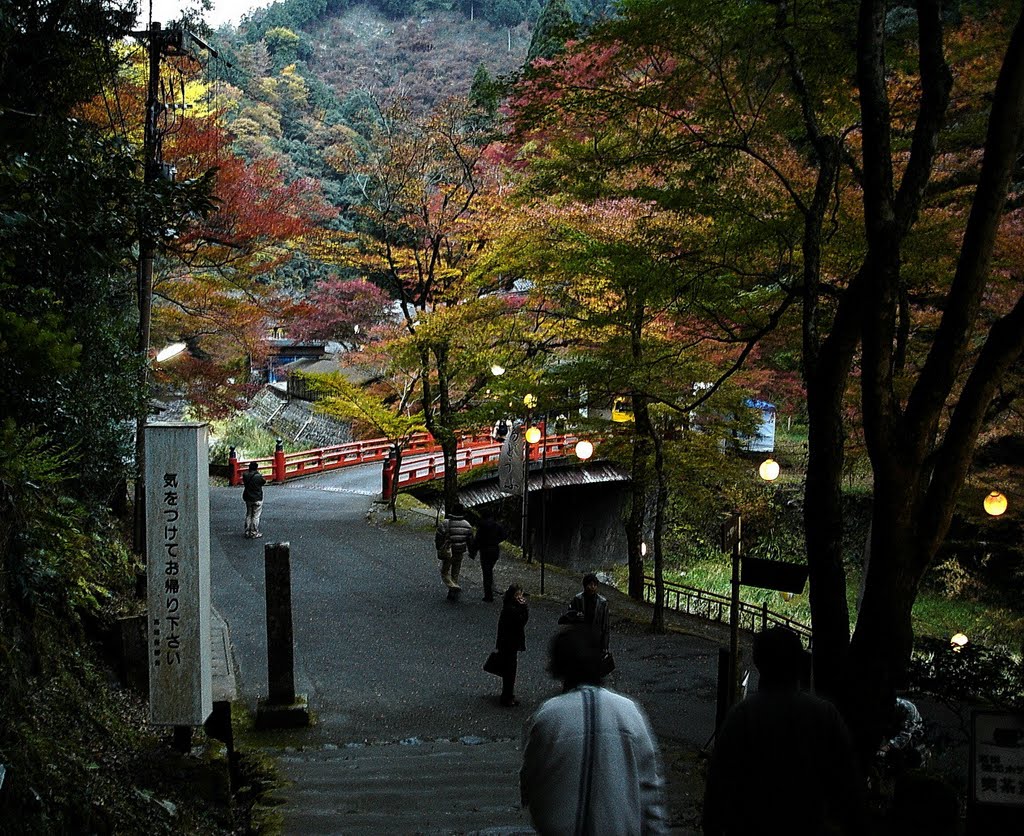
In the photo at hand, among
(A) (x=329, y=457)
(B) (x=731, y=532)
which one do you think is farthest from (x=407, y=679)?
(A) (x=329, y=457)

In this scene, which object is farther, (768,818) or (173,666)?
(173,666)

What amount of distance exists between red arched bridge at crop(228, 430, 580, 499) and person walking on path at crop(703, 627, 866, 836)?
20.3m

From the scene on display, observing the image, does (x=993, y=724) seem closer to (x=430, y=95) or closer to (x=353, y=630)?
(x=353, y=630)

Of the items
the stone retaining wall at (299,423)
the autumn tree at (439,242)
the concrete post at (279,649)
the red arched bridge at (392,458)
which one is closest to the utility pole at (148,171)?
the concrete post at (279,649)

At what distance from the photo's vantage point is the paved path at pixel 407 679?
6.36 metres

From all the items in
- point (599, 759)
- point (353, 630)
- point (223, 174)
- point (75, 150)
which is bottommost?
point (353, 630)

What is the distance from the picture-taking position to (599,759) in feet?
10.1

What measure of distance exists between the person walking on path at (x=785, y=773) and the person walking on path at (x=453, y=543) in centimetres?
1092

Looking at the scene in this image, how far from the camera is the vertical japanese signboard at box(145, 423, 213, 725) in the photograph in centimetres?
648

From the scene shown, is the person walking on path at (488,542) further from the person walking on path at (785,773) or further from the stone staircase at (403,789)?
the person walking on path at (785,773)

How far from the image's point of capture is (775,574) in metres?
7.54

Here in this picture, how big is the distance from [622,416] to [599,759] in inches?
613

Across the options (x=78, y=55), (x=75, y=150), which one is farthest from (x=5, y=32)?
(x=78, y=55)

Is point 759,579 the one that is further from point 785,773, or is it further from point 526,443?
point 526,443
